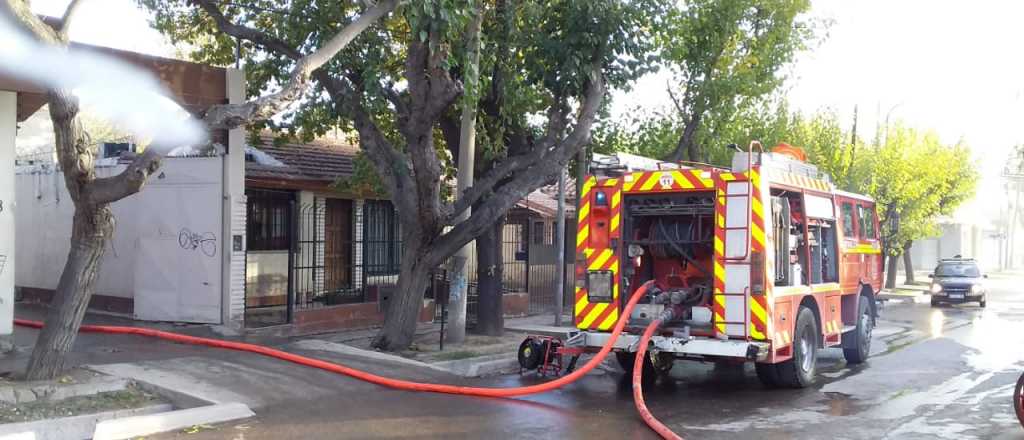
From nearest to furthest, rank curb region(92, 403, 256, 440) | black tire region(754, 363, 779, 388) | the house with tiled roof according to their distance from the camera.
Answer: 1. curb region(92, 403, 256, 440)
2. black tire region(754, 363, 779, 388)
3. the house with tiled roof

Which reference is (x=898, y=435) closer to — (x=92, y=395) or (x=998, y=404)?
(x=998, y=404)

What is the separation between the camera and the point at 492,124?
14.4m

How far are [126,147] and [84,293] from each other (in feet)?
30.3

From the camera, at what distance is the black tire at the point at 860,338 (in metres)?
12.9

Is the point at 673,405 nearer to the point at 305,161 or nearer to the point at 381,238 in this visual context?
the point at 381,238

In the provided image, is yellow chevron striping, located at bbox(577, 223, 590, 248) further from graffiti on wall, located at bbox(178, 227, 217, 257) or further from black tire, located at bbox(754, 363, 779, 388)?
graffiti on wall, located at bbox(178, 227, 217, 257)

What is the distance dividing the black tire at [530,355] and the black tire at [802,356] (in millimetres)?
2860

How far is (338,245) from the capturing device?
18359 millimetres

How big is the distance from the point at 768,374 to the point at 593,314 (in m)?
2.21

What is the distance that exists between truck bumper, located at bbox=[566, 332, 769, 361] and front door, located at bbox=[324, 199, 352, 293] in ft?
29.6

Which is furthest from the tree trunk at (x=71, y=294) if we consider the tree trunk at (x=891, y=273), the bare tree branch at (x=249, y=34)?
the tree trunk at (x=891, y=273)

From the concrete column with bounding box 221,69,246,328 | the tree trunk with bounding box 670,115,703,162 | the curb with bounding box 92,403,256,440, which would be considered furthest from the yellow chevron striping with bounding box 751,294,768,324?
the concrete column with bounding box 221,69,246,328

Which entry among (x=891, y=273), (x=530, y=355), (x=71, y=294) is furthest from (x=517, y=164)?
(x=891, y=273)

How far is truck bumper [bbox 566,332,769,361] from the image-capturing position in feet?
30.8
